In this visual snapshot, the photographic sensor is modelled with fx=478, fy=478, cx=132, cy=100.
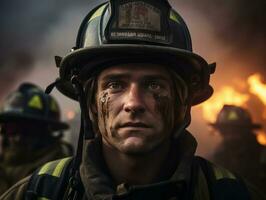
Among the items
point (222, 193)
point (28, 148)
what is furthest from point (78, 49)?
point (28, 148)

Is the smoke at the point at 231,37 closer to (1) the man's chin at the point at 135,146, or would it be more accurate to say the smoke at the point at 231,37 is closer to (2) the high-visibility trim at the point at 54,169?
(2) the high-visibility trim at the point at 54,169

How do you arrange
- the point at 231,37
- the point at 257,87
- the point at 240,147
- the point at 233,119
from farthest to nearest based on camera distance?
the point at 231,37, the point at 257,87, the point at 233,119, the point at 240,147

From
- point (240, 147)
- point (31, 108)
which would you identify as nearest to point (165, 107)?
point (31, 108)

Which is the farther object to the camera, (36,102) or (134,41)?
(36,102)

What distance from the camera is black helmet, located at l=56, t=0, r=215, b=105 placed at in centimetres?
271

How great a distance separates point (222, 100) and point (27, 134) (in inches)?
229

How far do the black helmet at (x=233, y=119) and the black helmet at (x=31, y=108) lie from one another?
12.1 ft

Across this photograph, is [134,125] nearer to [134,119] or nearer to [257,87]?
[134,119]

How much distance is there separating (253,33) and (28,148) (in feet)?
21.2

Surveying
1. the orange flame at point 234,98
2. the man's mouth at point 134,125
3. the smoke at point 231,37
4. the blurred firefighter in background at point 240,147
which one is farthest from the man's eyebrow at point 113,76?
the orange flame at point 234,98

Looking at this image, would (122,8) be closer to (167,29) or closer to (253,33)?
(167,29)

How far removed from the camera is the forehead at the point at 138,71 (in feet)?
8.81

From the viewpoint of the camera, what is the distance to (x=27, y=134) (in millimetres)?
6535

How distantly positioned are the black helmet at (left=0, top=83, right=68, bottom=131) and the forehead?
4.15 m
